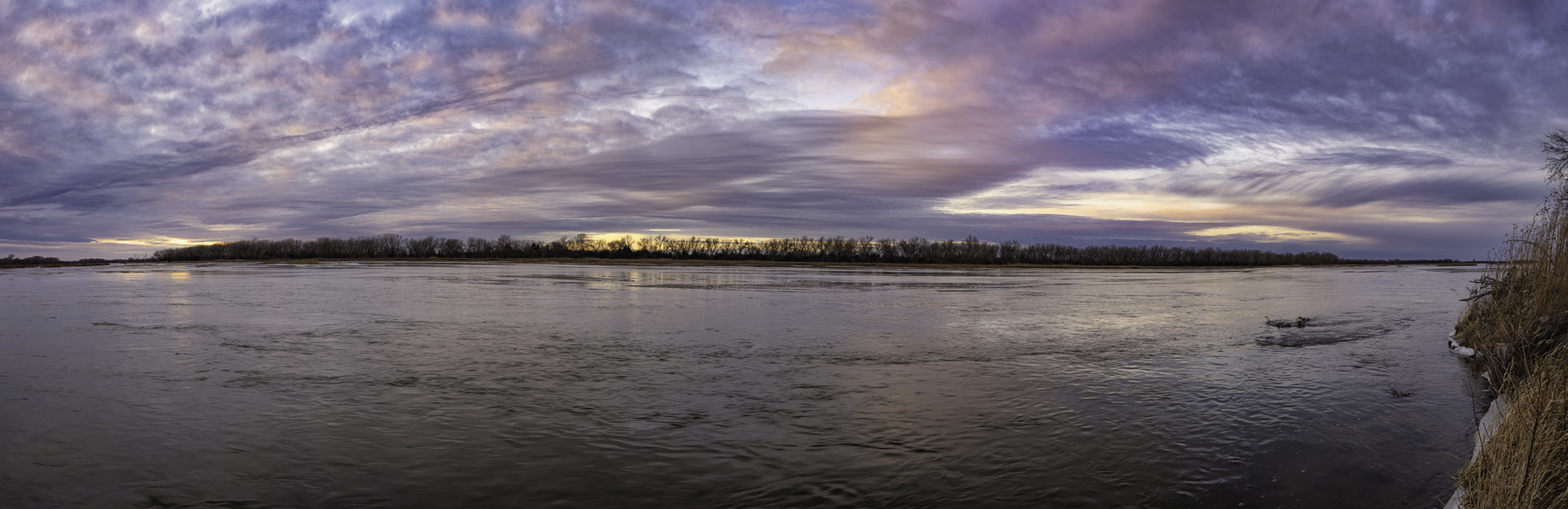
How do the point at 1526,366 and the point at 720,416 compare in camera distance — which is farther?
the point at 720,416

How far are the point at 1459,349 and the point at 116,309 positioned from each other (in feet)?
103

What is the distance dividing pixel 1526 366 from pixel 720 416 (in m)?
7.21

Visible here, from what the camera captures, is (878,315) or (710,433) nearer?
(710,433)

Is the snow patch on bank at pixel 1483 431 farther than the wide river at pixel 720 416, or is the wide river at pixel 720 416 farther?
the wide river at pixel 720 416

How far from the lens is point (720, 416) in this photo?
25.0 feet

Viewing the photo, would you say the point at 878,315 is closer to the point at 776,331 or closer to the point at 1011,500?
the point at 776,331

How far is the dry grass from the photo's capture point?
4273 millimetres

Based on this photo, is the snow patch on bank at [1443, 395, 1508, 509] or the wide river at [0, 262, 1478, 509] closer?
the snow patch on bank at [1443, 395, 1508, 509]

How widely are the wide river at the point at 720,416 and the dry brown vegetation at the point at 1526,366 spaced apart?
24.5 inches

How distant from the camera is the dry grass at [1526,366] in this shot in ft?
14.0

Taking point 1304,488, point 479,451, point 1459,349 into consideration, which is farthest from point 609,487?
point 1459,349

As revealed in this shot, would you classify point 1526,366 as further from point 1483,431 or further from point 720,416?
point 720,416

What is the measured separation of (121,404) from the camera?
26.4 feet

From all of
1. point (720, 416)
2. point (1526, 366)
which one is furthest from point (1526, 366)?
point (720, 416)
